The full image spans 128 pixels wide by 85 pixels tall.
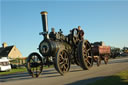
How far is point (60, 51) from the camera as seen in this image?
406 inches

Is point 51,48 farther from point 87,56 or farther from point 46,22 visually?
point 87,56

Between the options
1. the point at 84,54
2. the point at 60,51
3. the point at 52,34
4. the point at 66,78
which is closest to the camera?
the point at 66,78

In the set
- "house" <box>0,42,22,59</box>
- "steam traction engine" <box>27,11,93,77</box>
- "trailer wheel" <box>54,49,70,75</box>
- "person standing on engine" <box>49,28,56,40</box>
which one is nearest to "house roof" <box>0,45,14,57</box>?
"house" <box>0,42,22,59</box>

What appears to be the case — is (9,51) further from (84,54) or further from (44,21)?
(84,54)

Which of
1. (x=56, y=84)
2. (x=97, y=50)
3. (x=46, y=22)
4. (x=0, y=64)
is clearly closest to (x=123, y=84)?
(x=56, y=84)

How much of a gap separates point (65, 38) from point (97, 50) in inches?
188

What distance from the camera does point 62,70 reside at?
1084cm

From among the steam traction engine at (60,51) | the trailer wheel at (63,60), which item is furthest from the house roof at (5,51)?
the trailer wheel at (63,60)

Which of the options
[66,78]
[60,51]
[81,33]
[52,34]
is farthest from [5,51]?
[66,78]

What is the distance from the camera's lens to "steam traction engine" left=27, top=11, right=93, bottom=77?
35.5ft

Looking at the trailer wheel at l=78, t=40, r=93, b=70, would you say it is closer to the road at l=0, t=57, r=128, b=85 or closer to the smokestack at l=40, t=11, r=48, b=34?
the road at l=0, t=57, r=128, b=85

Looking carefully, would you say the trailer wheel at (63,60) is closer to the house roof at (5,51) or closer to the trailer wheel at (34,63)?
the trailer wheel at (34,63)

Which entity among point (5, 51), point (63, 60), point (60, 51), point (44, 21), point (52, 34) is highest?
point (5, 51)

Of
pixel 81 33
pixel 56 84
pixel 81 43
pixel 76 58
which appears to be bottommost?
pixel 56 84
